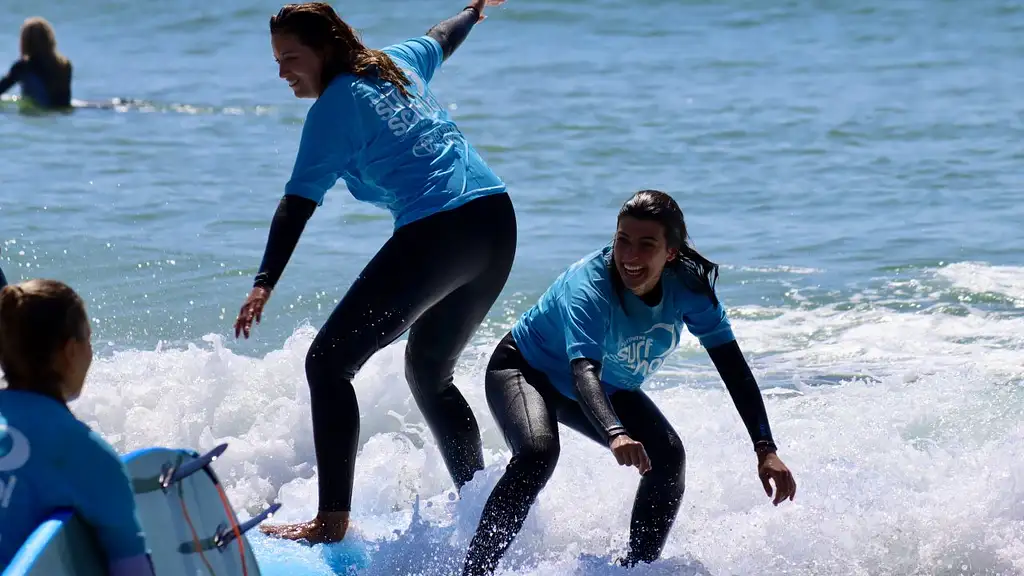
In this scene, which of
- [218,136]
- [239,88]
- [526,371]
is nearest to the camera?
[526,371]

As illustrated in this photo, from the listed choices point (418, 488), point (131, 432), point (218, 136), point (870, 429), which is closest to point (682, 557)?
point (418, 488)

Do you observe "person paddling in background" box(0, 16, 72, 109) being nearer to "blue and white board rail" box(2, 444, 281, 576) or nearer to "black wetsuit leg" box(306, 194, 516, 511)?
"black wetsuit leg" box(306, 194, 516, 511)

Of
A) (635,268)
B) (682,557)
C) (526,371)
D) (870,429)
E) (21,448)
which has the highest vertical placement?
(21,448)

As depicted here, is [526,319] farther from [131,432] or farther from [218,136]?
[218,136]

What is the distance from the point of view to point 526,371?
4.37 meters

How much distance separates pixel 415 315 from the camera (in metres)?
4.41

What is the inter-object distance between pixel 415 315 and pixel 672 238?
2.90ft

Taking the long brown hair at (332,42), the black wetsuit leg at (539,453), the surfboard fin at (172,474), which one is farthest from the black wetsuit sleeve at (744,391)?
the surfboard fin at (172,474)

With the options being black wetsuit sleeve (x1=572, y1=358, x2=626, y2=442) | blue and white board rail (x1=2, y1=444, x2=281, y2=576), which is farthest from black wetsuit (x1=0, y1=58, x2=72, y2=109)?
blue and white board rail (x1=2, y1=444, x2=281, y2=576)

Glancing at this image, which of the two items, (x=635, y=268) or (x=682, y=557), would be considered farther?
(x=682, y=557)

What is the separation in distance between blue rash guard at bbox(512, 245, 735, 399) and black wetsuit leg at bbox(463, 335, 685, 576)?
6 centimetres

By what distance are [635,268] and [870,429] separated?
8.25 feet

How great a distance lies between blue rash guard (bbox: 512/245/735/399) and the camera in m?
4.06

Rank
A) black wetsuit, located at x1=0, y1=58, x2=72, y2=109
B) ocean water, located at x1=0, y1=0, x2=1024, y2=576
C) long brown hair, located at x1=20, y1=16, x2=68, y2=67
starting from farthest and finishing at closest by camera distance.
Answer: black wetsuit, located at x1=0, y1=58, x2=72, y2=109 < long brown hair, located at x1=20, y1=16, x2=68, y2=67 < ocean water, located at x1=0, y1=0, x2=1024, y2=576
